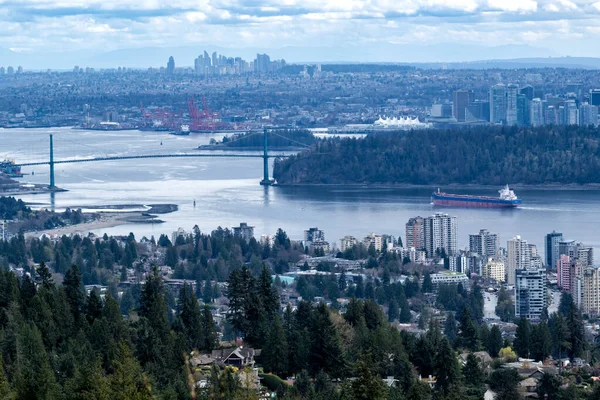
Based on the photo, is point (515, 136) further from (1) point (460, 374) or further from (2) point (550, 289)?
(1) point (460, 374)

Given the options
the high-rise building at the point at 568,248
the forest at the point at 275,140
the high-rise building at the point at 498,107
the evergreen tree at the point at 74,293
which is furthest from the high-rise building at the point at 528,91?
the evergreen tree at the point at 74,293

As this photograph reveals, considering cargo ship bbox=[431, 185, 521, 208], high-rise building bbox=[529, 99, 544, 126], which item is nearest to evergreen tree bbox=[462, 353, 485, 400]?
cargo ship bbox=[431, 185, 521, 208]

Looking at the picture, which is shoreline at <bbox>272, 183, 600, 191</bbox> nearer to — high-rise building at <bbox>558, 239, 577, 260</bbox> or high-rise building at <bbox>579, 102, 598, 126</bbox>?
high-rise building at <bbox>558, 239, 577, 260</bbox>

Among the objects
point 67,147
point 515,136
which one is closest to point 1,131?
point 67,147

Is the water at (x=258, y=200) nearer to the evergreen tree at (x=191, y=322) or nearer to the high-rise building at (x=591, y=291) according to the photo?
the high-rise building at (x=591, y=291)

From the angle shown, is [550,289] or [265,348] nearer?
[265,348]

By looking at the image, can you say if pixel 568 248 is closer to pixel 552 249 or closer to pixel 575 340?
pixel 552 249

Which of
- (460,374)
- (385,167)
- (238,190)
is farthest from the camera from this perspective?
(385,167)
